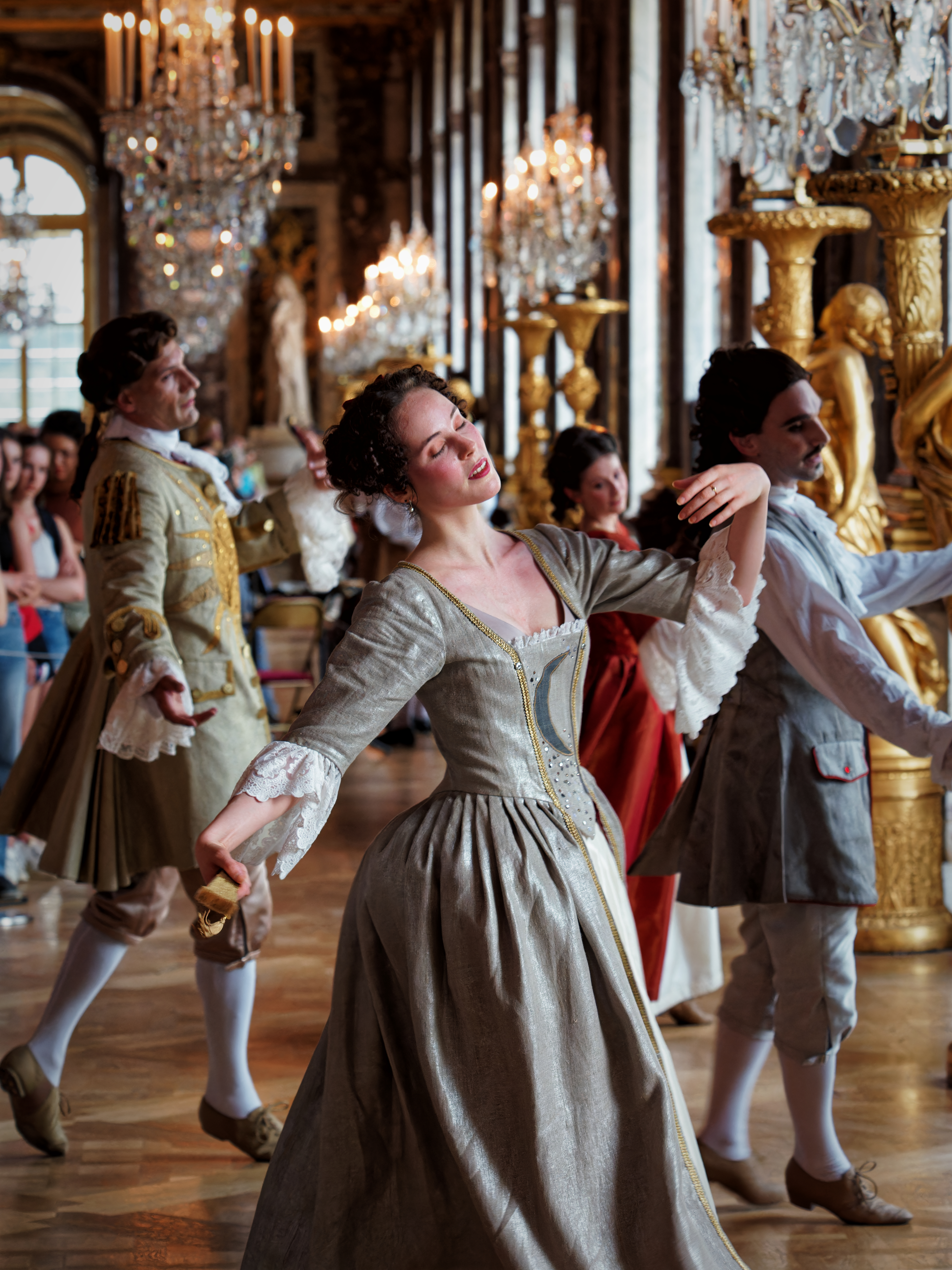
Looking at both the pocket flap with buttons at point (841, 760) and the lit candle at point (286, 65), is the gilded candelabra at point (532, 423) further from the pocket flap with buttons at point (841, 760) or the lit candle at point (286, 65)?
the pocket flap with buttons at point (841, 760)

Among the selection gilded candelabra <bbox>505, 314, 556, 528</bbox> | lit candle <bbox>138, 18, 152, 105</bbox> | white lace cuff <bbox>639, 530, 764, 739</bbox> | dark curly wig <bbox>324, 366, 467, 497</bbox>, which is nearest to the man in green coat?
dark curly wig <bbox>324, 366, 467, 497</bbox>

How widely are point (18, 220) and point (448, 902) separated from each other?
12.4 m

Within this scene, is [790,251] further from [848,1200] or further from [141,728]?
[848,1200]

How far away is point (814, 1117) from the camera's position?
2740 mm

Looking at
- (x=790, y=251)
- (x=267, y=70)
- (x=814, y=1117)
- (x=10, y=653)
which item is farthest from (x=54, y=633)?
(x=814, y=1117)

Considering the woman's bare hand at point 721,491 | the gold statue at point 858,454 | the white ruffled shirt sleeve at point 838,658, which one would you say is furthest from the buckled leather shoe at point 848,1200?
the gold statue at point 858,454

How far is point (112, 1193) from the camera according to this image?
118 inches

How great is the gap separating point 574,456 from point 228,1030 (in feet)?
5.48

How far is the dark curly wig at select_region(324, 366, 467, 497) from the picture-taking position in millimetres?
2184

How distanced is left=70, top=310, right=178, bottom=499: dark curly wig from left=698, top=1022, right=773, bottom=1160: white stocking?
5.72ft

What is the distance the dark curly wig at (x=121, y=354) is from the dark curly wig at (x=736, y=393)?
1.14m

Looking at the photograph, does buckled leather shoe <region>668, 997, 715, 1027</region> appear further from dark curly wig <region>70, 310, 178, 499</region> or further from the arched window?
the arched window

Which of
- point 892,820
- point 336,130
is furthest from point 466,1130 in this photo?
point 336,130

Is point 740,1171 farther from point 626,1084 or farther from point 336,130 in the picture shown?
point 336,130
